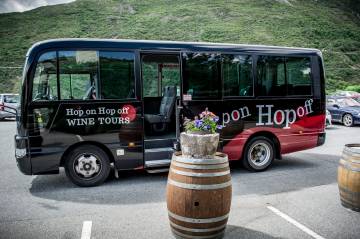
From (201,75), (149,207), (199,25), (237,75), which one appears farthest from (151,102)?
(199,25)

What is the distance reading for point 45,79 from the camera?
262 inches

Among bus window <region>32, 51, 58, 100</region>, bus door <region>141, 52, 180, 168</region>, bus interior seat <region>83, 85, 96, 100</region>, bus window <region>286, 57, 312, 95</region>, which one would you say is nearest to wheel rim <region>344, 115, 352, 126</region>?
bus window <region>286, 57, 312, 95</region>

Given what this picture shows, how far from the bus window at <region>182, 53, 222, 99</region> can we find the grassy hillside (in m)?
35.9

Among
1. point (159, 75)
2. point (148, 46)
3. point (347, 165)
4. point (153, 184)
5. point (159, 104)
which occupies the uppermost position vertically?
point (148, 46)

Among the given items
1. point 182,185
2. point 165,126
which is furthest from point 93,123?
point 182,185

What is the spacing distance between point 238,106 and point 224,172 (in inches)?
150

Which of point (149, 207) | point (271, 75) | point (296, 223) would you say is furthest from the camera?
point (271, 75)

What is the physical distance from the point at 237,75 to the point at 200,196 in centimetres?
437

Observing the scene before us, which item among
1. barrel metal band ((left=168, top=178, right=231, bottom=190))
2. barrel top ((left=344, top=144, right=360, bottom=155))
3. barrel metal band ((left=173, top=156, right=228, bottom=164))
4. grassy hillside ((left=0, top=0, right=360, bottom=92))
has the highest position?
grassy hillside ((left=0, top=0, right=360, bottom=92))

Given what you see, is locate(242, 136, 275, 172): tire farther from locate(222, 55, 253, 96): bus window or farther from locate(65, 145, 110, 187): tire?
locate(65, 145, 110, 187): tire

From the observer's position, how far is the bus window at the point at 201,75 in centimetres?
763

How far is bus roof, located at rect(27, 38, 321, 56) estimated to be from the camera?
6.70 meters

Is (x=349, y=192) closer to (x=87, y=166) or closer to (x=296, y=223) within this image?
(x=296, y=223)

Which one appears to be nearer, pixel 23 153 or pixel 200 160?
pixel 200 160
